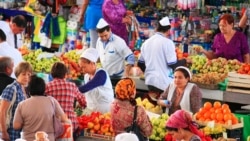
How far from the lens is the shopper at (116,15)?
583 inches

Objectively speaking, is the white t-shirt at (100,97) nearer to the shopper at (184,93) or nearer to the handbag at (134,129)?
the shopper at (184,93)

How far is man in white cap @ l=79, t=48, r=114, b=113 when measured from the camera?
11.6 meters

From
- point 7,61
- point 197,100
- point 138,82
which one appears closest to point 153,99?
point 138,82

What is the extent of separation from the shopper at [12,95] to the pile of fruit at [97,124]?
958 mm

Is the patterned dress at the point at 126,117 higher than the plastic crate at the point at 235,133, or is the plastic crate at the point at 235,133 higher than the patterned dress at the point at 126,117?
the patterned dress at the point at 126,117

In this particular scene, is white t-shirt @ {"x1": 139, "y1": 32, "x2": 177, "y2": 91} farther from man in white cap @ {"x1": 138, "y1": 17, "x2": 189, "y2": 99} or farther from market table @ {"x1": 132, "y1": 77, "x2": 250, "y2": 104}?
market table @ {"x1": 132, "y1": 77, "x2": 250, "y2": 104}

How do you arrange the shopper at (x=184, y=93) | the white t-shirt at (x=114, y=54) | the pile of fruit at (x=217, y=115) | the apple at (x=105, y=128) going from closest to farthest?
1. the pile of fruit at (x=217, y=115)
2. the apple at (x=105, y=128)
3. the shopper at (x=184, y=93)
4. the white t-shirt at (x=114, y=54)

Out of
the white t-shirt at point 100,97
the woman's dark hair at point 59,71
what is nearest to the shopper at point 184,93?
the white t-shirt at point 100,97

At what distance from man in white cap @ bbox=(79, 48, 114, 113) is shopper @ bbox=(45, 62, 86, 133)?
0.62 metres

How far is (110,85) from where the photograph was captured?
11836 mm

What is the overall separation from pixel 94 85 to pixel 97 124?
0.55 m

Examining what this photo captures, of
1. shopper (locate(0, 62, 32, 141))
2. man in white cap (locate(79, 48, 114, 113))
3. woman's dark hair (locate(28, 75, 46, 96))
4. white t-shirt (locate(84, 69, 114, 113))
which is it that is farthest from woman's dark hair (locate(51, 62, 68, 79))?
white t-shirt (locate(84, 69, 114, 113))

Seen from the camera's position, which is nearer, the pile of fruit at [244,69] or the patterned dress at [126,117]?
the patterned dress at [126,117]

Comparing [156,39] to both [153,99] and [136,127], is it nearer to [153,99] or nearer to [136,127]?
[153,99]
